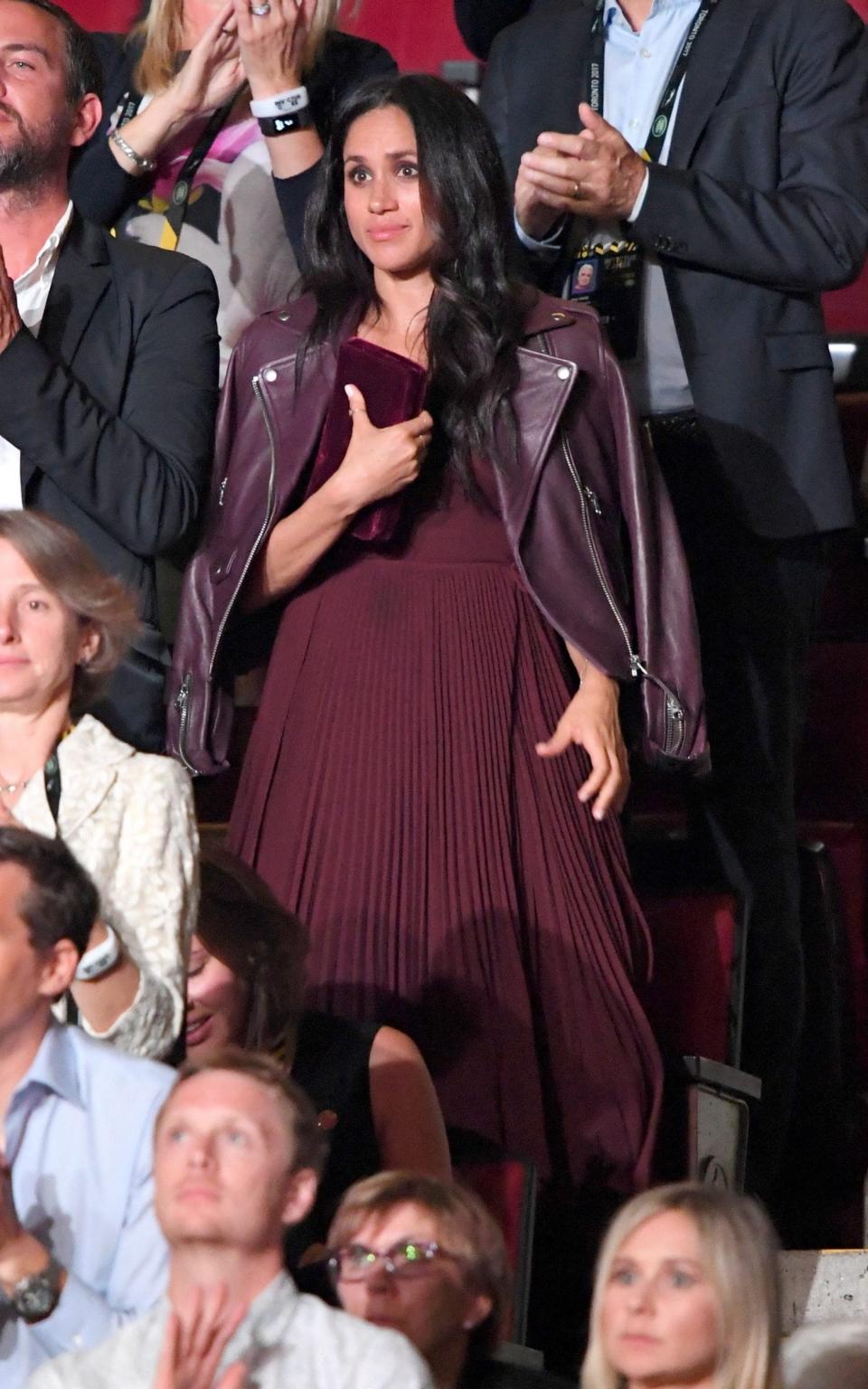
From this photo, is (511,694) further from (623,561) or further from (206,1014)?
(206,1014)

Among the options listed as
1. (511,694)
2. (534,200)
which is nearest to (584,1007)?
(511,694)

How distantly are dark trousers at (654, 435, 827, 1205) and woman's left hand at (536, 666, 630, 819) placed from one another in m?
0.40

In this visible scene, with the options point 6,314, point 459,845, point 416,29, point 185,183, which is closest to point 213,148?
point 185,183

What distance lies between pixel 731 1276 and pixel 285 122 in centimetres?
169

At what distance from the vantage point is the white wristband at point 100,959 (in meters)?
1.87

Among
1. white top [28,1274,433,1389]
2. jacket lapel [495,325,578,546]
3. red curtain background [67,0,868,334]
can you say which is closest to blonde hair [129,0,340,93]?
jacket lapel [495,325,578,546]

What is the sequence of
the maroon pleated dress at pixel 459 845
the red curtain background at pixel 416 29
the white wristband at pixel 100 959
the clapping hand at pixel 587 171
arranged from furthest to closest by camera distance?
the red curtain background at pixel 416 29 → the clapping hand at pixel 587 171 → the maroon pleated dress at pixel 459 845 → the white wristband at pixel 100 959

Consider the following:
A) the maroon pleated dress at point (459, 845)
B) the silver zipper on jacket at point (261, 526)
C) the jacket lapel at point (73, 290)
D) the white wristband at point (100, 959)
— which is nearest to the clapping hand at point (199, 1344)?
the white wristband at point (100, 959)

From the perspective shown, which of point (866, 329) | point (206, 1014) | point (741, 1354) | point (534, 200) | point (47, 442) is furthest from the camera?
point (866, 329)

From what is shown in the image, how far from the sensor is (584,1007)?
2479 millimetres

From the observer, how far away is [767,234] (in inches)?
112

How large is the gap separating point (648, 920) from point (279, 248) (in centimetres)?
98

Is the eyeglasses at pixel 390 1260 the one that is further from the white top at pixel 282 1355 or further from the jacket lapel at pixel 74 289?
the jacket lapel at pixel 74 289

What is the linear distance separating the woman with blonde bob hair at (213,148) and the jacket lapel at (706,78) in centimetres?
41
